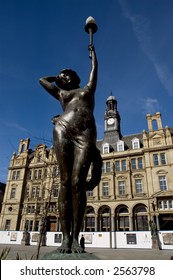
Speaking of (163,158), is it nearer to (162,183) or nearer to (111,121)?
(162,183)

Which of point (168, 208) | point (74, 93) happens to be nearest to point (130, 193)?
point (168, 208)

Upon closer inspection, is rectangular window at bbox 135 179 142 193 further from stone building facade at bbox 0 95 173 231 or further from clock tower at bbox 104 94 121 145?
clock tower at bbox 104 94 121 145

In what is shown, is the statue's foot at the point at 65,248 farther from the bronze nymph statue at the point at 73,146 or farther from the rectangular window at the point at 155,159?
the rectangular window at the point at 155,159

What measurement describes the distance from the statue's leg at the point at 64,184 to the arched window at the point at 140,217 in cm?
2811

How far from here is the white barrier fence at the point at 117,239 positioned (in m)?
20.1

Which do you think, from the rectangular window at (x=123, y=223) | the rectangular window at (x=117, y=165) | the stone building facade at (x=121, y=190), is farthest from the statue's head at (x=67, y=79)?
the rectangular window at (x=117, y=165)

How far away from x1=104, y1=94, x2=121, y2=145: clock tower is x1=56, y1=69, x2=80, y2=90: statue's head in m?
33.8

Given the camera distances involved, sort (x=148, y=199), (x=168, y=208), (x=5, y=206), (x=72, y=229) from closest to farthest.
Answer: (x=72, y=229) < (x=168, y=208) < (x=148, y=199) < (x=5, y=206)

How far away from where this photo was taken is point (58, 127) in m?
3.28

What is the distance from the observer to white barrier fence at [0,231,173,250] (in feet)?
66.0

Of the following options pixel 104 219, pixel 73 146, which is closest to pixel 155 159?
pixel 104 219
